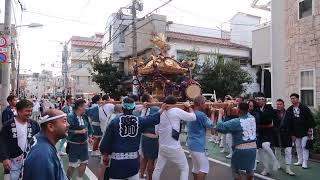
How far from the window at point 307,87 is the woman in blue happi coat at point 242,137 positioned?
7047mm

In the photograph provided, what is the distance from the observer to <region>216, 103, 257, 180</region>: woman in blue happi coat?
21.6 feet

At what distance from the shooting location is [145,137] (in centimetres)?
816

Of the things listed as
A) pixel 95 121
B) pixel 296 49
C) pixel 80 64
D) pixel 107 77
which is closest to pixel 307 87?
pixel 296 49

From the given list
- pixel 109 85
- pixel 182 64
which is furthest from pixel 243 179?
→ pixel 109 85

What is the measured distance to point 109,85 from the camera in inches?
1278

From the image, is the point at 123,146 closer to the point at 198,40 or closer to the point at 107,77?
the point at 198,40

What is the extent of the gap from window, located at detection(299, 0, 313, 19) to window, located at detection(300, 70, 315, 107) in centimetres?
205

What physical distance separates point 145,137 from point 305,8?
853cm

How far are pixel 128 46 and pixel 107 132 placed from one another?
1220 inches

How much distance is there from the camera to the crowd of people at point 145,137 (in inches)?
128

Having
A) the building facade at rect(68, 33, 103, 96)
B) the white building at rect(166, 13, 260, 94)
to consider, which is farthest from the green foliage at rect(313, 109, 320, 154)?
the building facade at rect(68, 33, 103, 96)

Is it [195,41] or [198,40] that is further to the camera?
[198,40]

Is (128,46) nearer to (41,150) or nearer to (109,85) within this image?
(109,85)

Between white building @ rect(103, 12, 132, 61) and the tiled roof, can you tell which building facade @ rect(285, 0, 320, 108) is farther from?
white building @ rect(103, 12, 132, 61)
